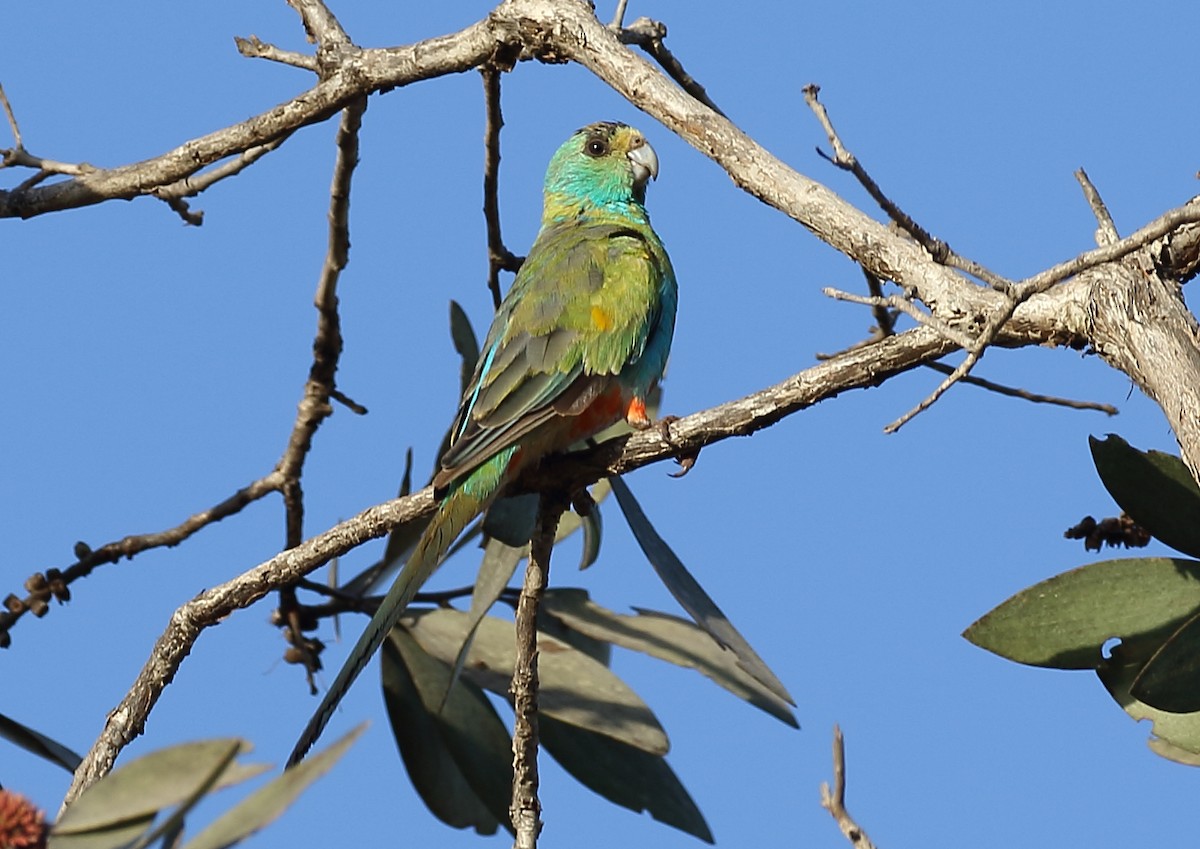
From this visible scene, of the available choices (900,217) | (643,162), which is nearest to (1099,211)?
(900,217)

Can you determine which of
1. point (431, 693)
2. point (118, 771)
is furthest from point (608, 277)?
point (118, 771)

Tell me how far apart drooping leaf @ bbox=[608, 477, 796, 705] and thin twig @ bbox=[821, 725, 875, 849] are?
3.83 ft

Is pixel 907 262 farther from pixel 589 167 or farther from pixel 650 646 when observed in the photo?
pixel 589 167

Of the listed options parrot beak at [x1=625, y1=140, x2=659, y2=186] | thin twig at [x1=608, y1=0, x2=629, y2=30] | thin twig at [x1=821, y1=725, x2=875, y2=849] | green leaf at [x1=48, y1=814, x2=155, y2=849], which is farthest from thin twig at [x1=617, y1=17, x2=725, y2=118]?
green leaf at [x1=48, y1=814, x2=155, y2=849]

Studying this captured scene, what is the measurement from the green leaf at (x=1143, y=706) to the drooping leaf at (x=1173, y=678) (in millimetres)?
187

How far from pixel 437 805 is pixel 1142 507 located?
102 inches

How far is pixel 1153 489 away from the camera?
10.1 ft

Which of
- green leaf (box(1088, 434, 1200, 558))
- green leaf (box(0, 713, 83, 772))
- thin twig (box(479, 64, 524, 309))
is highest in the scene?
thin twig (box(479, 64, 524, 309))

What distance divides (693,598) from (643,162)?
2180 millimetres

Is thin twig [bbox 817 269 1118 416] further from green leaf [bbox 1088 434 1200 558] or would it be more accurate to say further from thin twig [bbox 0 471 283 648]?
thin twig [bbox 0 471 283 648]

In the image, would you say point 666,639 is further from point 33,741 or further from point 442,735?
point 33,741

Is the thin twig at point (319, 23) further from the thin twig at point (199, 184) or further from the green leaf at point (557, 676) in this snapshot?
the green leaf at point (557, 676)

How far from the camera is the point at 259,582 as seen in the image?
3.39 metres

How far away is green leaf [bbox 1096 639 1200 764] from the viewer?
312 cm
